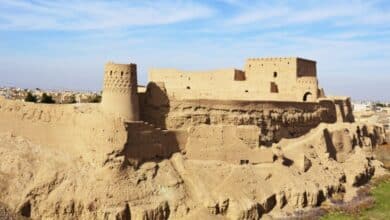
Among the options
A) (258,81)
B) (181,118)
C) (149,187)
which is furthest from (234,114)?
(149,187)

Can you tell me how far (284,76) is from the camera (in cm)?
3356

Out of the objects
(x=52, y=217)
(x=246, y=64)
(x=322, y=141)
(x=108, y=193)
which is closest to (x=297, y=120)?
(x=322, y=141)

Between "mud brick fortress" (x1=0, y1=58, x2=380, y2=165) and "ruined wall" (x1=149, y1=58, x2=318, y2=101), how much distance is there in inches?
2.3

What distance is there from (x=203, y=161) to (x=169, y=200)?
3.10m

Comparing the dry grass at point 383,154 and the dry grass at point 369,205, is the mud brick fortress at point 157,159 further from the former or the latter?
the dry grass at point 383,154

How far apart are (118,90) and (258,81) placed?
37.1ft

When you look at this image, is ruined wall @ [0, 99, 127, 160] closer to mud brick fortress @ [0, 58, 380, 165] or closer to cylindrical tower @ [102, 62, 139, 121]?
mud brick fortress @ [0, 58, 380, 165]

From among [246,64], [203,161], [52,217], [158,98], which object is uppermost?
[246,64]

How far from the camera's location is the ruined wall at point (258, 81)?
105ft

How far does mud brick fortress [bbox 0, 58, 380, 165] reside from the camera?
2350cm

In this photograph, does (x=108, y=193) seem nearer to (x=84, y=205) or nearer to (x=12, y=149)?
(x=84, y=205)

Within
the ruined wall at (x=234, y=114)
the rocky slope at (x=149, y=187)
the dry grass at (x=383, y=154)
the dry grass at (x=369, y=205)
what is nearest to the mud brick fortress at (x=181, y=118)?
the ruined wall at (x=234, y=114)

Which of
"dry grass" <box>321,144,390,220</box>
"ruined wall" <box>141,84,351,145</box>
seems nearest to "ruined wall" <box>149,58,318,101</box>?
"ruined wall" <box>141,84,351,145</box>

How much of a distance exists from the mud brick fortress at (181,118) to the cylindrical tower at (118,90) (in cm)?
4
